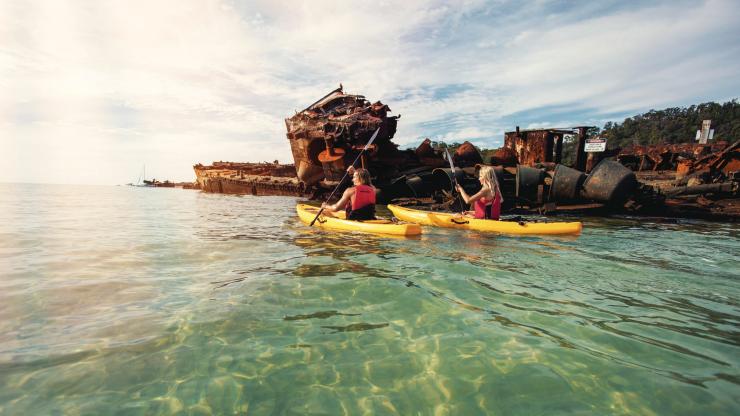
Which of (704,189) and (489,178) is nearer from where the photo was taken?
(489,178)

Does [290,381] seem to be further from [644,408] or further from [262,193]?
[262,193]

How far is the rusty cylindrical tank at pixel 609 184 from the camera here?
1350cm

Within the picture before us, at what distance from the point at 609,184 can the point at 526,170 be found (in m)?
3.00

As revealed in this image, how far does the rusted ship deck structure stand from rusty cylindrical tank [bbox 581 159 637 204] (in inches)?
1.3

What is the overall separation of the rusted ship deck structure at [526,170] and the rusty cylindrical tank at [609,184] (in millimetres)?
33

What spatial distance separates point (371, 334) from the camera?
12.2 feet

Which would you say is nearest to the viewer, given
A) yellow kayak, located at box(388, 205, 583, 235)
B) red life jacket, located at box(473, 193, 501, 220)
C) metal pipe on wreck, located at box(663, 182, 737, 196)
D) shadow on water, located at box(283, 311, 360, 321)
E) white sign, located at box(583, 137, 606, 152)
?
shadow on water, located at box(283, 311, 360, 321)

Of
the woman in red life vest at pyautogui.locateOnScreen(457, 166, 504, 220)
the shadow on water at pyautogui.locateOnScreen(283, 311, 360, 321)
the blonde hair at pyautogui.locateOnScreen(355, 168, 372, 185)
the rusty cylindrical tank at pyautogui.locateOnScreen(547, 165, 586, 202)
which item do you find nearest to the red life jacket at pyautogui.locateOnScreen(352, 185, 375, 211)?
the blonde hair at pyautogui.locateOnScreen(355, 168, 372, 185)

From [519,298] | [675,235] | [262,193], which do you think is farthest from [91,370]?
[262,193]

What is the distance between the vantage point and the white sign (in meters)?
16.5

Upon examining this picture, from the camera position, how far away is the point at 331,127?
76.4 ft

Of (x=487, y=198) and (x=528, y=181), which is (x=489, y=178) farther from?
(x=528, y=181)

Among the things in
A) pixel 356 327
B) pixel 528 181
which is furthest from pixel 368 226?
pixel 528 181

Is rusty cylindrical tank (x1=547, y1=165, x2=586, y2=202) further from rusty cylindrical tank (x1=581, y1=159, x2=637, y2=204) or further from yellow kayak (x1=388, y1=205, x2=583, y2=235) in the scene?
yellow kayak (x1=388, y1=205, x2=583, y2=235)
